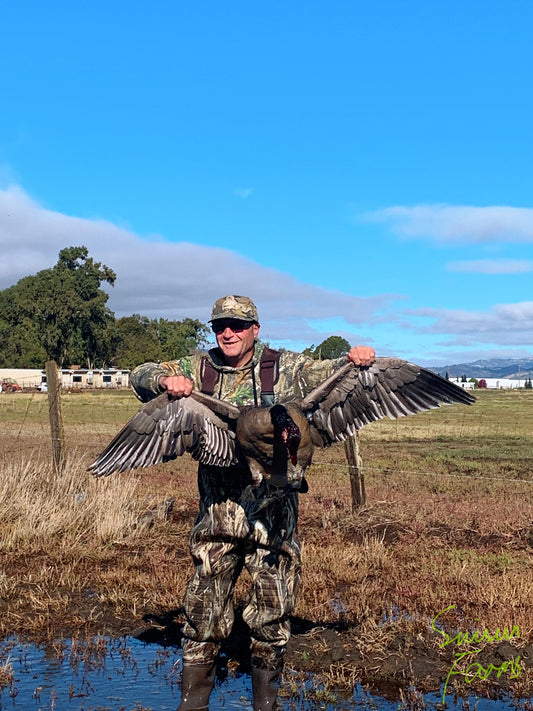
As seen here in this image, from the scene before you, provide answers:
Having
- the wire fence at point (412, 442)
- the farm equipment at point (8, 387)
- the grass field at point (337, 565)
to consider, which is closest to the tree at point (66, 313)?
the farm equipment at point (8, 387)

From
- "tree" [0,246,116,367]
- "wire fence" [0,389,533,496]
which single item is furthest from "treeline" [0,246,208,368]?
"wire fence" [0,389,533,496]

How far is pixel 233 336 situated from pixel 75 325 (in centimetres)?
8505

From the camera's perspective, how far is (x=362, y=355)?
208 inches

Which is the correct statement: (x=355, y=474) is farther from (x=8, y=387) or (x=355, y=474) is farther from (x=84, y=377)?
(x=84, y=377)

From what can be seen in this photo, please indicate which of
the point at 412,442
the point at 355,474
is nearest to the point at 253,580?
the point at 355,474

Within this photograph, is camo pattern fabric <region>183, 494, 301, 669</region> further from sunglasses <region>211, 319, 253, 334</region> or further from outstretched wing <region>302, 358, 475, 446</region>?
sunglasses <region>211, 319, 253, 334</region>

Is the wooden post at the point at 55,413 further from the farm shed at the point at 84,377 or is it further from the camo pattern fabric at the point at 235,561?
the farm shed at the point at 84,377

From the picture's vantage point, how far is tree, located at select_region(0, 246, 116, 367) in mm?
86375

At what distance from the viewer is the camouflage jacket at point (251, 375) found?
5.48 m

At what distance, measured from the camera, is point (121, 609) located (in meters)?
7.18

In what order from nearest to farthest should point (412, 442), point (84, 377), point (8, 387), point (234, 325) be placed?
point (234, 325) < point (412, 442) < point (8, 387) < point (84, 377)

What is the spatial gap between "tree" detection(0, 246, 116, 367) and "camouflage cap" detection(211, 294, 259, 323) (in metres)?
82.7

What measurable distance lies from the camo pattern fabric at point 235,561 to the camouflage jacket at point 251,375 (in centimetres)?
8

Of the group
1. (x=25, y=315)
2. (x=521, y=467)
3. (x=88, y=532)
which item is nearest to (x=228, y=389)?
(x=88, y=532)
